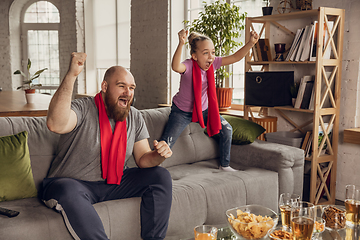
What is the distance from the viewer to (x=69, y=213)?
1.69m

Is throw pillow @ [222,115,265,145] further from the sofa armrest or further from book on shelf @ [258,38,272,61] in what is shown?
book on shelf @ [258,38,272,61]

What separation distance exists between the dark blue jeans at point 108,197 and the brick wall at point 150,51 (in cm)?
321

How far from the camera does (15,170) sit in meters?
1.96

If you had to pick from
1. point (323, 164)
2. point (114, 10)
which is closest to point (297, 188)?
point (323, 164)

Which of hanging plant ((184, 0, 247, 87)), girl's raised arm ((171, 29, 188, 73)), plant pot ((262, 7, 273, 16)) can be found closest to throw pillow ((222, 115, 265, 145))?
girl's raised arm ((171, 29, 188, 73))

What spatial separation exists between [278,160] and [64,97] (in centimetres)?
162

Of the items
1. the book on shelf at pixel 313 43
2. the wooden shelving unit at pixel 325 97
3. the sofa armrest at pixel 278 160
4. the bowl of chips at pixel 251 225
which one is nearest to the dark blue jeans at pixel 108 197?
the bowl of chips at pixel 251 225

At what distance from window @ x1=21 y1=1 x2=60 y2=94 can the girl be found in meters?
6.54

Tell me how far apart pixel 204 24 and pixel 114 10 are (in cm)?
363

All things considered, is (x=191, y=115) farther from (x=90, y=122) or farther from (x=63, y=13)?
(x=63, y=13)

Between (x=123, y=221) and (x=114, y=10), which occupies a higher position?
(x=114, y=10)

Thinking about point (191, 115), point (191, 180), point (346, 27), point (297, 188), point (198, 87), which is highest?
point (346, 27)

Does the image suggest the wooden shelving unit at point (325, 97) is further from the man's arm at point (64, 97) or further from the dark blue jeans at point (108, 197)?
the man's arm at point (64, 97)

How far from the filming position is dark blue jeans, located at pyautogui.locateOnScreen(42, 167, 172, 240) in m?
1.68
